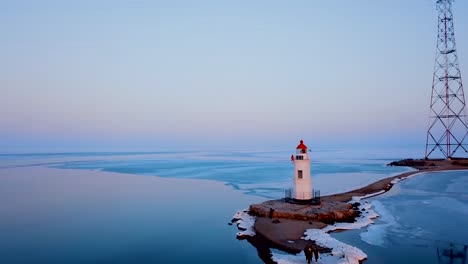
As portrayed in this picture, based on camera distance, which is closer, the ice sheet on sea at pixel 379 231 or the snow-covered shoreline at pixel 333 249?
the snow-covered shoreline at pixel 333 249

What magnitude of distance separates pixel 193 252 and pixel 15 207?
1666 centimetres

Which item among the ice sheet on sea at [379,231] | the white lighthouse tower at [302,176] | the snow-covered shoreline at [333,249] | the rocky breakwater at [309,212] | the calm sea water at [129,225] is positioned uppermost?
the white lighthouse tower at [302,176]

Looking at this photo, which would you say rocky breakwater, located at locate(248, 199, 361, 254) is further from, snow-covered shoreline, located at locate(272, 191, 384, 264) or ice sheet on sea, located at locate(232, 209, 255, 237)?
snow-covered shoreline, located at locate(272, 191, 384, 264)

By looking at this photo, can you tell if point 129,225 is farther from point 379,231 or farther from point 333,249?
point 379,231

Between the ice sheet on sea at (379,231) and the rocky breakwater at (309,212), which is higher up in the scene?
the rocky breakwater at (309,212)

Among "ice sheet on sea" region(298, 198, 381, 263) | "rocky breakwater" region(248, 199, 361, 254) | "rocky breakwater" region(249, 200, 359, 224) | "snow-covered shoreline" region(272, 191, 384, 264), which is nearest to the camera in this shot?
"snow-covered shoreline" region(272, 191, 384, 264)

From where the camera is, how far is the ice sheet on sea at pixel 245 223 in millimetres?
17328

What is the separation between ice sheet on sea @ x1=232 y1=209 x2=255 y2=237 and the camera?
17.3 m

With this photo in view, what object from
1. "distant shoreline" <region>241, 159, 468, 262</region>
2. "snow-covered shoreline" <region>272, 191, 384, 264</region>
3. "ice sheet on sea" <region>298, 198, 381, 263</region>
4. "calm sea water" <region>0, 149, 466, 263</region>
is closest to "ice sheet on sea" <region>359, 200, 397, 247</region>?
"calm sea water" <region>0, 149, 466, 263</region>

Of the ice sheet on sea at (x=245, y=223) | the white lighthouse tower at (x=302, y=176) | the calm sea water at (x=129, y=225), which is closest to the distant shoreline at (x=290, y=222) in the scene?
the ice sheet on sea at (x=245, y=223)

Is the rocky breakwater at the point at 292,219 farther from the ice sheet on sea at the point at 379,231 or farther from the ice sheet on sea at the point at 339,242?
the ice sheet on sea at the point at 379,231

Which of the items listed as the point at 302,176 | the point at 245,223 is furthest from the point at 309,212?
the point at 245,223

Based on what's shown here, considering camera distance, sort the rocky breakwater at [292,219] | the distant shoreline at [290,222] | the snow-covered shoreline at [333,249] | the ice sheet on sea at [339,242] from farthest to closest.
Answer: the rocky breakwater at [292,219]
the distant shoreline at [290,222]
the ice sheet on sea at [339,242]
the snow-covered shoreline at [333,249]

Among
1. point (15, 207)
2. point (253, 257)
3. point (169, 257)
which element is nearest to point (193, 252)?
point (169, 257)
